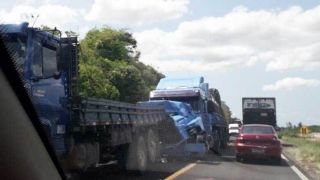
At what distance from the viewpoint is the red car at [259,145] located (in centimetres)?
2059

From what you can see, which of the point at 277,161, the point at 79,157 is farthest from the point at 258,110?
the point at 79,157

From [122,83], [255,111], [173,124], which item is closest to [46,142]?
[173,124]

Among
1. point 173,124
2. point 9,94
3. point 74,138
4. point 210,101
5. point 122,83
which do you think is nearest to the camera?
point 9,94

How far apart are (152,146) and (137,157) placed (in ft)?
6.66

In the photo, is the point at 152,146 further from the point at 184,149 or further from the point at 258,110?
the point at 258,110

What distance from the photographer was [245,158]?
21.5m

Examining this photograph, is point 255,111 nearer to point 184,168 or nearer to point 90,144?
point 184,168

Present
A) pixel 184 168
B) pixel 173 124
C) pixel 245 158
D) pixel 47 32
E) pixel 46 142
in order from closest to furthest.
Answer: pixel 46 142
pixel 47 32
pixel 184 168
pixel 173 124
pixel 245 158

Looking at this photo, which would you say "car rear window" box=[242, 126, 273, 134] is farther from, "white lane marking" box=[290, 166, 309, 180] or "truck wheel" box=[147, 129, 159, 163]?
"truck wheel" box=[147, 129, 159, 163]

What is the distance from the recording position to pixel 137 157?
47.4ft

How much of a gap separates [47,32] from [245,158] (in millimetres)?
13134

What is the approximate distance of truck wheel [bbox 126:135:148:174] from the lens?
46.6ft

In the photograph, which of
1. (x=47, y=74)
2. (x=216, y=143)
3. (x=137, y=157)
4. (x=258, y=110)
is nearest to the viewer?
(x=47, y=74)

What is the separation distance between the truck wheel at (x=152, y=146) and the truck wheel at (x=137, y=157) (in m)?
0.86
